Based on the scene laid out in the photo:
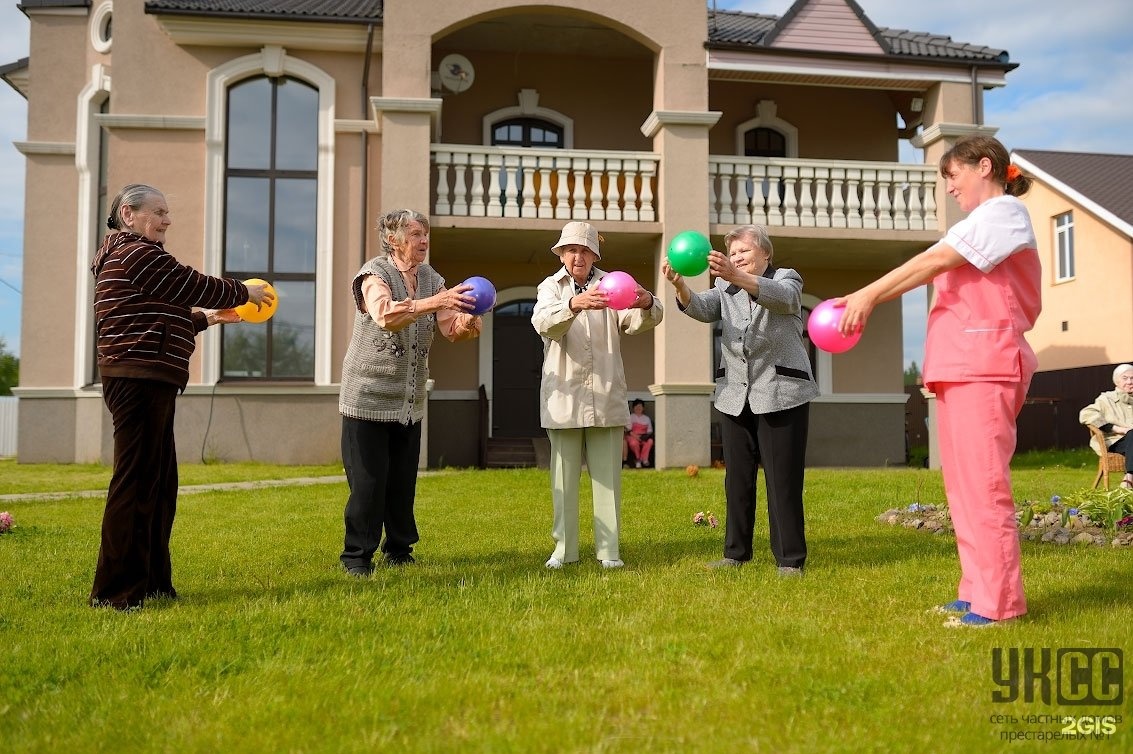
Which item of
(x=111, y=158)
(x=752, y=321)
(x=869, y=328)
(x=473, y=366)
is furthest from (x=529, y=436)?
(x=752, y=321)

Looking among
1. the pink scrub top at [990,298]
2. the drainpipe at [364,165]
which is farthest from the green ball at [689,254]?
Result: the drainpipe at [364,165]

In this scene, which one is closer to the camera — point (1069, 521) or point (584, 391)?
point (584, 391)

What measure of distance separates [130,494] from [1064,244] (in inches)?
1044

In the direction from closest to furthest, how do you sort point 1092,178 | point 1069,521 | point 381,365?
1. point 381,365
2. point 1069,521
3. point 1092,178

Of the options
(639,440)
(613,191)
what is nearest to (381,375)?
(613,191)

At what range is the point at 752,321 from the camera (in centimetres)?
568

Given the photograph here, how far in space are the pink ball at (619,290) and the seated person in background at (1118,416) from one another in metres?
7.16

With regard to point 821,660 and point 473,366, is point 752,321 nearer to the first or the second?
point 821,660

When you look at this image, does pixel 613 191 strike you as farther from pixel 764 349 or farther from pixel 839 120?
pixel 764 349

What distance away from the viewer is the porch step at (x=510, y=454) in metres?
16.0

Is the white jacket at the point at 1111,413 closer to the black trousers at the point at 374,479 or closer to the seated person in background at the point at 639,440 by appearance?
the seated person in background at the point at 639,440

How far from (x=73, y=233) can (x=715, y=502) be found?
44.9 ft

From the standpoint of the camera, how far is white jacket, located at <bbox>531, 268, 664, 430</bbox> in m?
5.75

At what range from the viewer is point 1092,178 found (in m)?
25.3
